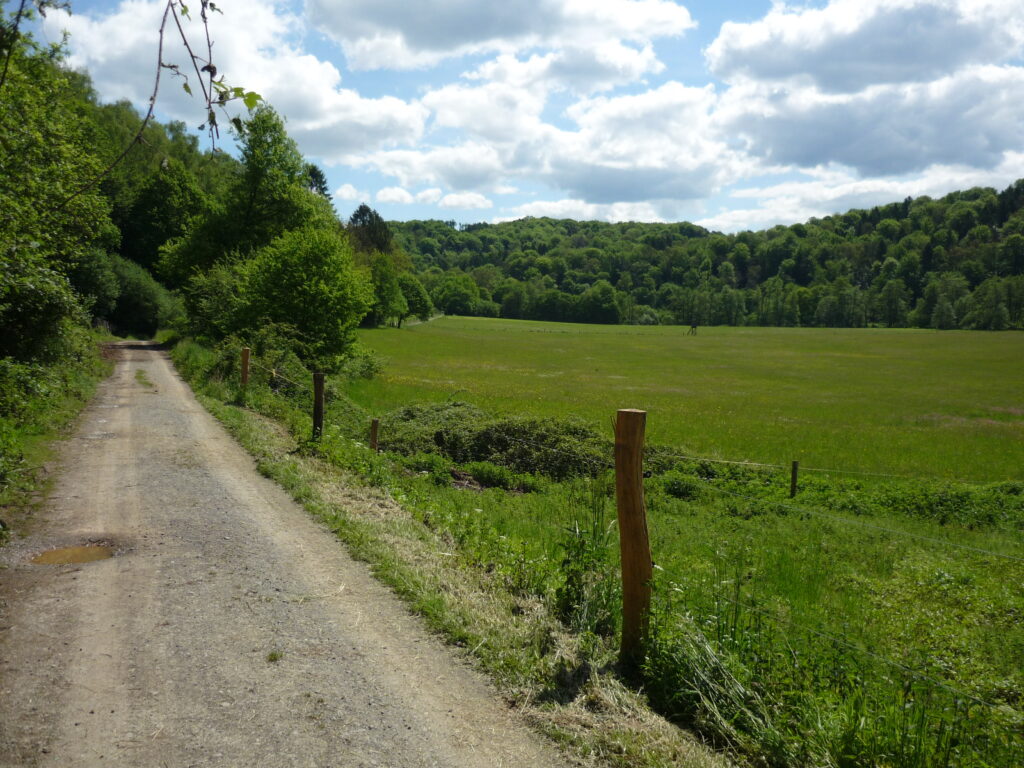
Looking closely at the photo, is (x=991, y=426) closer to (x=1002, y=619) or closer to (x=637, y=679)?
(x=1002, y=619)

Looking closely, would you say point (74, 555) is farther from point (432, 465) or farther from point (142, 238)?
point (142, 238)

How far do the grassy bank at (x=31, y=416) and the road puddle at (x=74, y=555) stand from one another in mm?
717

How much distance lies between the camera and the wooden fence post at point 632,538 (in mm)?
5180

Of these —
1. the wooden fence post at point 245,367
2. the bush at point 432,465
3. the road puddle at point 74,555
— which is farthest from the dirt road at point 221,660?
the wooden fence post at point 245,367

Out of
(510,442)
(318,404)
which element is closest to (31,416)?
(318,404)

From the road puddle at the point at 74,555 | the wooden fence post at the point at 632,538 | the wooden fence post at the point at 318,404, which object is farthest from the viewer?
the wooden fence post at the point at 318,404

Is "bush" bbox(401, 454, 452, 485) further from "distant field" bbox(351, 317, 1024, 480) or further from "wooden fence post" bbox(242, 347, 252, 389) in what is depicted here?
"distant field" bbox(351, 317, 1024, 480)

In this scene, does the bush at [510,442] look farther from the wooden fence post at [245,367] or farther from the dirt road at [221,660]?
the dirt road at [221,660]

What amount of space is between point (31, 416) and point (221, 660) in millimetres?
11989

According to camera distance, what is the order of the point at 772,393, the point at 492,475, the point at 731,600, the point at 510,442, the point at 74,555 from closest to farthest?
the point at 731,600, the point at 74,555, the point at 492,475, the point at 510,442, the point at 772,393

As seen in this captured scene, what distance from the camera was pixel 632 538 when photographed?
5.27m

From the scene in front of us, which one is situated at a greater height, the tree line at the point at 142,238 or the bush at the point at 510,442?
the tree line at the point at 142,238

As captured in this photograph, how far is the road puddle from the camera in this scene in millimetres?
7172

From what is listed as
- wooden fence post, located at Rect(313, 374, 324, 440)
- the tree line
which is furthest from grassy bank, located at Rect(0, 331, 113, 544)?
wooden fence post, located at Rect(313, 374, 324, 440)
